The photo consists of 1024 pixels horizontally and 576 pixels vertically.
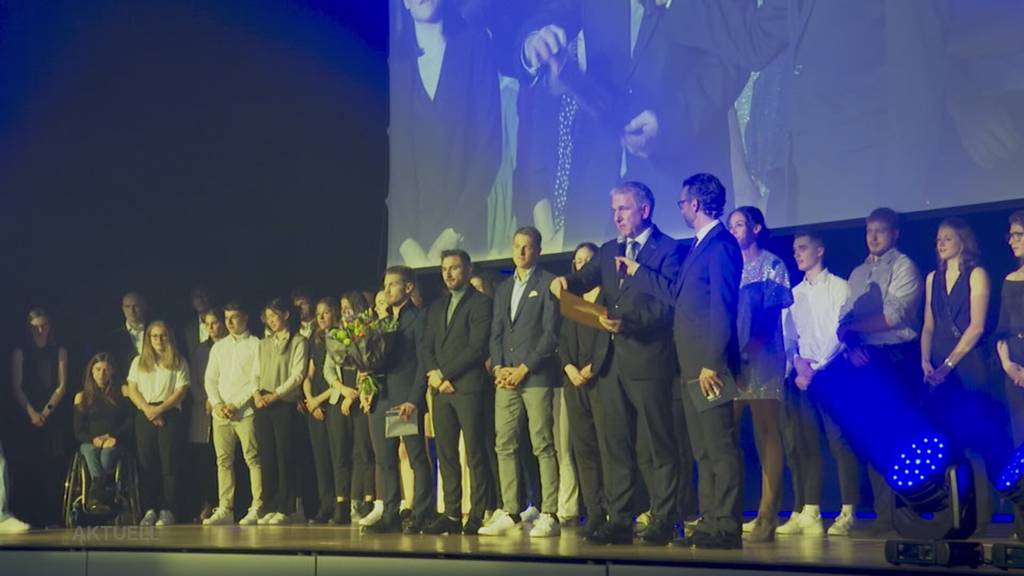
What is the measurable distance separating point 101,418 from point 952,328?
17.3ft

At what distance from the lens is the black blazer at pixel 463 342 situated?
22.3 ft

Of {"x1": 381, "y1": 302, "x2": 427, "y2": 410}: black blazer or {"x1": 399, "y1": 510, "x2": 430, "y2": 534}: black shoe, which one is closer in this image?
{"x1": 399, "y1": 510, "x2": 430, "y2": 534}: black shoe

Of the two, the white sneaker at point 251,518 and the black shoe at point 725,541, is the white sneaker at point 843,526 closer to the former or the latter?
the black shoe at point 725,541

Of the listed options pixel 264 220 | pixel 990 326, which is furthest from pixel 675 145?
pixel 264 220

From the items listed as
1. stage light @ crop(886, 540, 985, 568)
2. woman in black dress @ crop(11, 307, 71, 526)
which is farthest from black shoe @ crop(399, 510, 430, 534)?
woman in black dress @ crop(11, 307, 71, 526)

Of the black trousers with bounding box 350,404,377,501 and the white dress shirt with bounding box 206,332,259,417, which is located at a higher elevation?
the white dress shirt with bounding box 206,332,259,417

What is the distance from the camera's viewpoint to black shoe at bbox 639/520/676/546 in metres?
5.56

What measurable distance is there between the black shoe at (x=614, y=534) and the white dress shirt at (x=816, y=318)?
1.45 meters

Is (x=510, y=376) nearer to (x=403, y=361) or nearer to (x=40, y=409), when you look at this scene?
(x=403, y=361)

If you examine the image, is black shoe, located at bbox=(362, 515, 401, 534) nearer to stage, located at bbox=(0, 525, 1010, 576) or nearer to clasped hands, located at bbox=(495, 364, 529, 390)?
stage, located at bbox=(0, 525, 1010, 576)

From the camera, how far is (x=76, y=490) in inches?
330

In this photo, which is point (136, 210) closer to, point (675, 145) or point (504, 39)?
point (504, 39)

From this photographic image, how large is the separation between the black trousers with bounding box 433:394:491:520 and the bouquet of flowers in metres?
0.43

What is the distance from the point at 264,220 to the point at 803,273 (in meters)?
4.37
